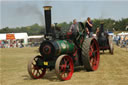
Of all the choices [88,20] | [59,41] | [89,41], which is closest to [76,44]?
[89,41]

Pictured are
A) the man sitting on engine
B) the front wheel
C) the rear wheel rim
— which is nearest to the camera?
the front wheel

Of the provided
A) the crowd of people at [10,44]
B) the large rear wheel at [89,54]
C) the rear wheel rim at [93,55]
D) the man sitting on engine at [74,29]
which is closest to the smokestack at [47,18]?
the man sitting on engine at [74,29]

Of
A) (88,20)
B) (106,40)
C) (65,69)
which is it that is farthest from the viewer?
(106,40)

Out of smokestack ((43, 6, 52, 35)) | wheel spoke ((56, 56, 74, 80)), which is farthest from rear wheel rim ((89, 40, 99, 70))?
smokestack ((43, 6, 52, 35))

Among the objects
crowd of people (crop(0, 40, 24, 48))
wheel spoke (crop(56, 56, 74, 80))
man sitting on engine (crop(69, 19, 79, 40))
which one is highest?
man sitting on engine (crop(69, 19, 79, 40))

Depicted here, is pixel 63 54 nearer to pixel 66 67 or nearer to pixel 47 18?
pixel 66 67

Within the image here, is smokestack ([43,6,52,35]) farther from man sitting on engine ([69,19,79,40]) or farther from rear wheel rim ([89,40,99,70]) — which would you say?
rear wheel rim ([89,40,99,70])

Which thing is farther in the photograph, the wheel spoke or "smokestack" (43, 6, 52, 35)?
"smokestack" (43, 6, 52, 35)

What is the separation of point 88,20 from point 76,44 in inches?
90.7

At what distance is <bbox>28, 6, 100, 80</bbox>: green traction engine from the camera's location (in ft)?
21.3

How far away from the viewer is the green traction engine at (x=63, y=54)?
21.3 ft

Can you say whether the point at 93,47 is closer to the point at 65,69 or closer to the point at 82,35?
the point at 82,35

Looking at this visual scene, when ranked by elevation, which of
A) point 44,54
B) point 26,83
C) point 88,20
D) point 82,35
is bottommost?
point 26,83

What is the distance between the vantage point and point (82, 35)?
809 centimetres
